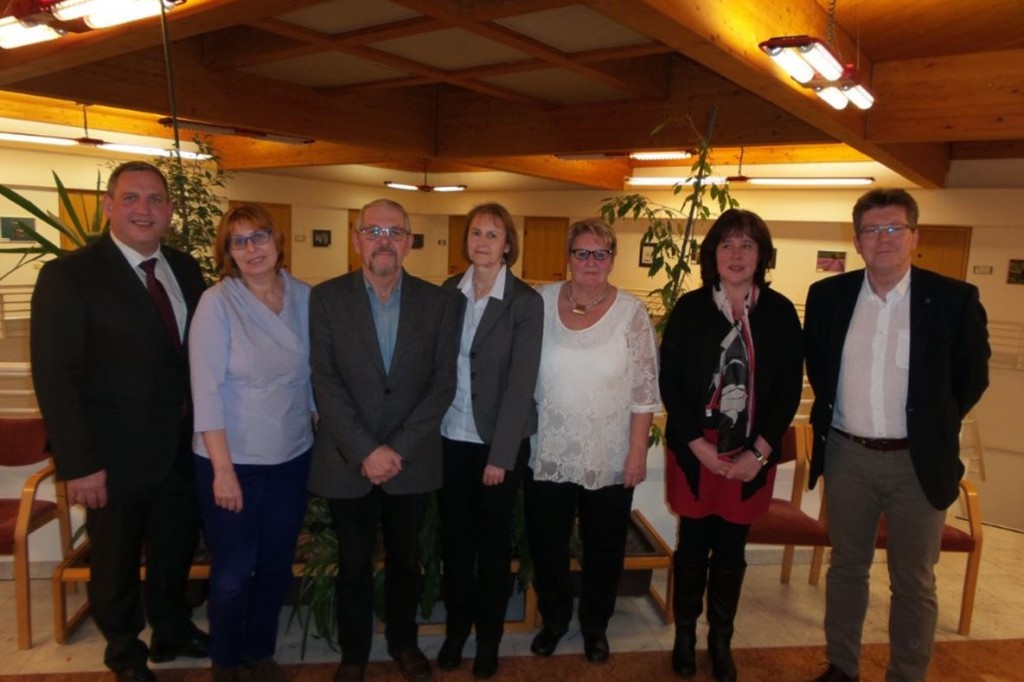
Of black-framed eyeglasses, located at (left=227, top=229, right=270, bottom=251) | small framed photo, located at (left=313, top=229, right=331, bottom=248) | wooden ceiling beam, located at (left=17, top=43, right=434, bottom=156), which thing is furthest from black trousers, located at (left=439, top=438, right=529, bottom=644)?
small framed photo, located at (left=313, top=229, right=331, bottom=248)

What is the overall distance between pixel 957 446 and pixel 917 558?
1.31ft

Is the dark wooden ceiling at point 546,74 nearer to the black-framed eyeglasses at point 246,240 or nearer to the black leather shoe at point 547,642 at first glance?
the black-framed eyeglasses at point 246,240

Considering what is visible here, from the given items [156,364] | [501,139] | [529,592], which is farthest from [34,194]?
[529,592]

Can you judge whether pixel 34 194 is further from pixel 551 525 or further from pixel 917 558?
pixel 917 558

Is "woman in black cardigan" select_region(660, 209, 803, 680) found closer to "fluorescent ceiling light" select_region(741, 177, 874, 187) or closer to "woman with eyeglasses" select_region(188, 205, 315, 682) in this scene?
"woman with eyeglasses" select_region(188, 205, 315, 682)

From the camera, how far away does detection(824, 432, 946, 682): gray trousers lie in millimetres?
2277

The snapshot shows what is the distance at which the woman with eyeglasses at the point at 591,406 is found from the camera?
2.38 m

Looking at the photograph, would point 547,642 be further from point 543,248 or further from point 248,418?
point 543,248

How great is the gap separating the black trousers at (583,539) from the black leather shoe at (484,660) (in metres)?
0.26

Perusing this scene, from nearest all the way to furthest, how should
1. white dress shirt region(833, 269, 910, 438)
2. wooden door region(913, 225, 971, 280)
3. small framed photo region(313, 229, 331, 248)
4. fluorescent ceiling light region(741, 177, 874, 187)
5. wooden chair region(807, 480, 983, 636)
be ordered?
white dress shirt region(833, 269, 910, 438) → wooden chair region(807, 480, 983, 636) → fluorescent ceiling light region(741, 177, 874, 187) → wooden door region(913, 225, 971, 280) → small framed photo region(313, 229, 331, 248)

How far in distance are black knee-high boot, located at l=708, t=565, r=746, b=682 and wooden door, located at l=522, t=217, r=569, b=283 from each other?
9987 mm

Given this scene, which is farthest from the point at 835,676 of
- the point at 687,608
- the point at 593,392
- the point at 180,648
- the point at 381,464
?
the point at 180,648

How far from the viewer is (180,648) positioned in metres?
2.58

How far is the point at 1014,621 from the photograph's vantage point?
10.5ft
